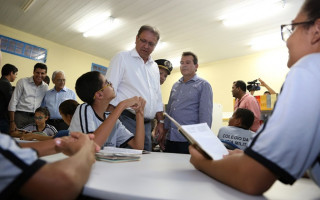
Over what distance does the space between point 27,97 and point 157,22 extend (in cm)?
322

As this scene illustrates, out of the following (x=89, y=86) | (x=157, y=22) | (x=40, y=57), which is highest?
(x=157, y=22)

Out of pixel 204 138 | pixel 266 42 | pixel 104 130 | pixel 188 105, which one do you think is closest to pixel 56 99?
pixel 188 105

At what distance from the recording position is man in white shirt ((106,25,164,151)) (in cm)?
193

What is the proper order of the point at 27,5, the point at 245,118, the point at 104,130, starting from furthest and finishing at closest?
the point at 27,5 < the point at 245,118 < the point at 104,130

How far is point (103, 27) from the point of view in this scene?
556 cm

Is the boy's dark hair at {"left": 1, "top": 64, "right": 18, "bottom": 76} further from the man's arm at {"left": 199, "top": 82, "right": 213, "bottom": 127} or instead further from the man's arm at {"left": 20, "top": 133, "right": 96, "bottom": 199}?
the man's arm at {"left": 20, "top": 133, "right": 96, "bottom": 199}

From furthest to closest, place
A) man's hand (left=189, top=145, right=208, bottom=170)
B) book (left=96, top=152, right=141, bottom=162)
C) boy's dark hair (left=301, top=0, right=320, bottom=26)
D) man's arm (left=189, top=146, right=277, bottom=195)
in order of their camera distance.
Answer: book (left=96, top=152, right=141, bottom=162), man's hand (left=189, top=145, right=208, bottom=170), boy's dark hair (left=301, top=0, right=320, bottom=26), man's arm (left=189, top=146, right=277, bottom=195)

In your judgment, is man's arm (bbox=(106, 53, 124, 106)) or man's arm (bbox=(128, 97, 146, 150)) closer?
man's arm (bbox=(128, 97, 146, 150))

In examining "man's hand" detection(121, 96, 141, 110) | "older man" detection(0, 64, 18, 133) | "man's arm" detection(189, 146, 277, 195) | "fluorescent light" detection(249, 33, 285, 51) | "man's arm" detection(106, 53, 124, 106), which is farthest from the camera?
"fluorescent light" detection(249, 33, 285, 51)

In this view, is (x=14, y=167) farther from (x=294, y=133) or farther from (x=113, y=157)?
(x=294, y=133)

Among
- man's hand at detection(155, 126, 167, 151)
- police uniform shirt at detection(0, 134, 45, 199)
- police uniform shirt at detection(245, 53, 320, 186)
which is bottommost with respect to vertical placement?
man's hand at detection(155, 126, 167, 151)

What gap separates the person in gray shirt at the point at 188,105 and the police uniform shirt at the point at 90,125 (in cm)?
103

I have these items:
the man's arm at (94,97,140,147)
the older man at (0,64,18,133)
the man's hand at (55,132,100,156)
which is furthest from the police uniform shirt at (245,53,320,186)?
the older man at (0,64,18,133)

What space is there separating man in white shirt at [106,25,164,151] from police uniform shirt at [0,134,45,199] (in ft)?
4.54
